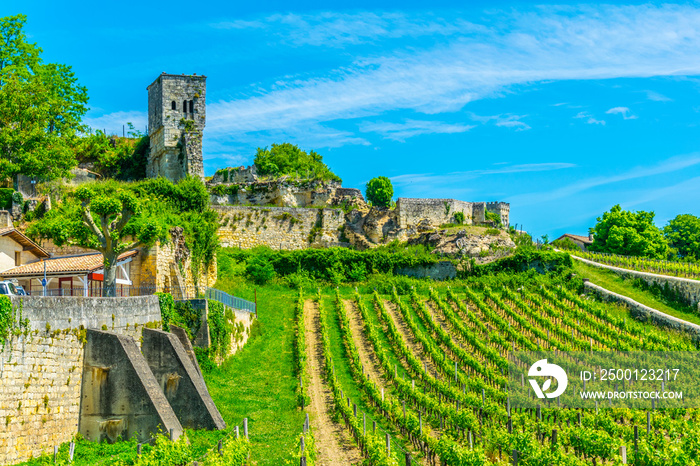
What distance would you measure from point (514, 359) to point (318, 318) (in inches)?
355

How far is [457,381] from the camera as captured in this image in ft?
79.7

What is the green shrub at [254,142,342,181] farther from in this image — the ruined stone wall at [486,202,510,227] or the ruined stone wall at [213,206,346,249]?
the ruined stone wall at [486,202,510,227]

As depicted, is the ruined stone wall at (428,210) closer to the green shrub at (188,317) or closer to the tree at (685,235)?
the tree at (685,235)

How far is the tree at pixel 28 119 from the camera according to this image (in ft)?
107

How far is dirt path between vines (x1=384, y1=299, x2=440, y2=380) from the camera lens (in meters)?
26.3


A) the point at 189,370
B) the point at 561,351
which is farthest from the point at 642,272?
the point at 189,370

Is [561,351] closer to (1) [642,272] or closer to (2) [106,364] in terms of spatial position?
(1) [642,272]

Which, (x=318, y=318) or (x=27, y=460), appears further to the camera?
(x=318, y=318)

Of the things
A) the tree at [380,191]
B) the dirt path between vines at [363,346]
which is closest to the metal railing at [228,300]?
the dirt path between vines at [363,346]

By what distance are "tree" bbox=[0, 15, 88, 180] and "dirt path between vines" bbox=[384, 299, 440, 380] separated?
55.5 feet

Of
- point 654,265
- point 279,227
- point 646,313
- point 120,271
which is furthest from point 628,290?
point 120,271

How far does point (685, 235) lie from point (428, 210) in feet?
81.2

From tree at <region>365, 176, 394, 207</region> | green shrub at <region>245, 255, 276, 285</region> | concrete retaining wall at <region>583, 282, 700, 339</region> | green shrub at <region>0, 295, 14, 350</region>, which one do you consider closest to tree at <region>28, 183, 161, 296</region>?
green shrub at <region>0, 295, 14, 350</region>

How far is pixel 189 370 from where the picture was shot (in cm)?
1841
